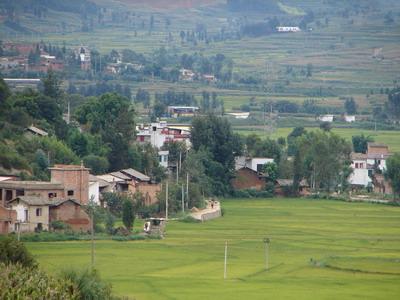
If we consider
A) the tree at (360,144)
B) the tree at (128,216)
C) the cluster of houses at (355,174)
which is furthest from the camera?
the tree at (360,144)

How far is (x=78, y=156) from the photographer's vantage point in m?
59.4

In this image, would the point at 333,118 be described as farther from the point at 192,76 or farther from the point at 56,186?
the point at 56,186

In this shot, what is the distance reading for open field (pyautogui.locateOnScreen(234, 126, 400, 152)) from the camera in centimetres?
9044

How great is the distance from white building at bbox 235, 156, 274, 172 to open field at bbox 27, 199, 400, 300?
41.4ft

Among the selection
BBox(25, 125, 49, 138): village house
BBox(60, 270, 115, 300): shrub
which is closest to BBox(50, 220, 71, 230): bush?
BBox(25, 125, 49, 138): village house

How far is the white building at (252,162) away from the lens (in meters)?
69.2

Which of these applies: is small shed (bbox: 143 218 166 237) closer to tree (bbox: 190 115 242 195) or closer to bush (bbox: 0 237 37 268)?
bush (bbox: 0 237 37 268)

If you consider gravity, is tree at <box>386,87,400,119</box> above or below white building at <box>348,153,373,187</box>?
above

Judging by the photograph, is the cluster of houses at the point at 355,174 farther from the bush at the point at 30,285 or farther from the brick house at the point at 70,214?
the bush at the point at 30,285

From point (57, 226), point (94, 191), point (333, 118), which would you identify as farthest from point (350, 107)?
point (57, 226)

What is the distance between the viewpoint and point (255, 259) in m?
42.3

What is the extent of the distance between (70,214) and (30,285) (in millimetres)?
21007

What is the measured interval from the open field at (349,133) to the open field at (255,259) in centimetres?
3396

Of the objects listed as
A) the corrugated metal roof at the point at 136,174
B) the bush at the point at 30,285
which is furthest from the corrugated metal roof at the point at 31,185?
the bush at the point at 30,285
